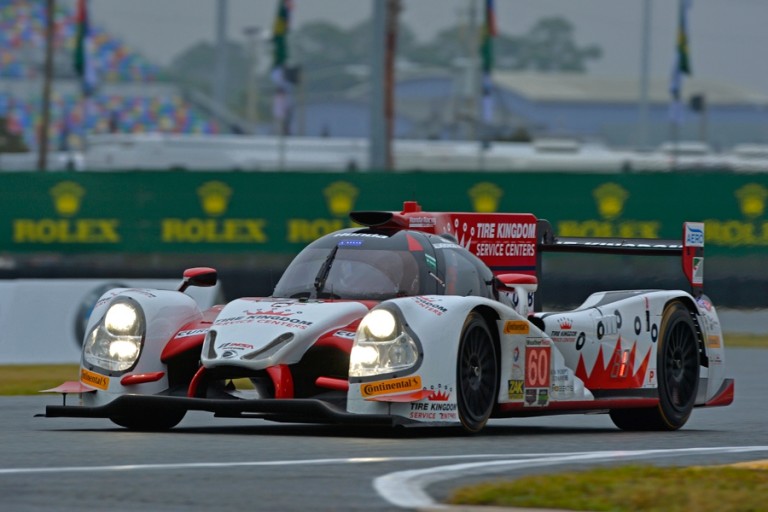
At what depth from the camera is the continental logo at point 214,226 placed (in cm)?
2859

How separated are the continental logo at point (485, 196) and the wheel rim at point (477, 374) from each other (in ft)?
62.9

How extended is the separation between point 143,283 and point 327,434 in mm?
9848

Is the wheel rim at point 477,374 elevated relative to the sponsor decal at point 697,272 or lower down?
lower down

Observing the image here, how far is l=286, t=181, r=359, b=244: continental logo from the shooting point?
28.8 meters

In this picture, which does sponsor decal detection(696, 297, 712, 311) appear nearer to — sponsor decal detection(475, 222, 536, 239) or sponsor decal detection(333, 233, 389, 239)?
sponsor decal detection(475, 222, 536, 239)

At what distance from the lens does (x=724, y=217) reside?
93.6ft

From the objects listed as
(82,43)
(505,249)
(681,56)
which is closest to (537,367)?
(505,249)

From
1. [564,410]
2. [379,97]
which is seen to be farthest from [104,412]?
[379,97]

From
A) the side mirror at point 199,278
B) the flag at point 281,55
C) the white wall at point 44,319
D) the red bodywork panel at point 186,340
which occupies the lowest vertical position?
the white wall at point 44,319

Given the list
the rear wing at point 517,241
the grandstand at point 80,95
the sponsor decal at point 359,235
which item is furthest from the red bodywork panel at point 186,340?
the grandstand at point 80,95

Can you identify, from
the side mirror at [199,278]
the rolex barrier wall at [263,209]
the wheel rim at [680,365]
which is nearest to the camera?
the side mirror at [199,278]

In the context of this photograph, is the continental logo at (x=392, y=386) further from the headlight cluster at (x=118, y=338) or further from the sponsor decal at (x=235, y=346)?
the headlight cluster at (x=118, y=338)

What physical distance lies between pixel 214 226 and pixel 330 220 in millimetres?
1985

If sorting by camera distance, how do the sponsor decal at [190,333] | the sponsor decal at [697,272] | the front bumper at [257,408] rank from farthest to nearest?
the sponsor decal at [697,272]
the sponsor decal at [190,333]
the front bumper at [257,408]
